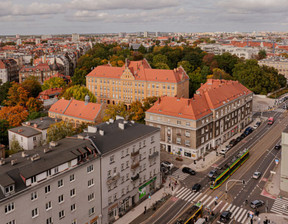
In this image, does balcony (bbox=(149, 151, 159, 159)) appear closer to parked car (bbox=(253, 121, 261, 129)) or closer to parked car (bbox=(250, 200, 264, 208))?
parked car (bbox=(250, 200, 264, 208))

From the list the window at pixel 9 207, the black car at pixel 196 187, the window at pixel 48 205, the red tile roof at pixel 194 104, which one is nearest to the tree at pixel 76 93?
the red tile roof at pixel 194 104

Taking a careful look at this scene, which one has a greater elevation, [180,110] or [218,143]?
[180,110]

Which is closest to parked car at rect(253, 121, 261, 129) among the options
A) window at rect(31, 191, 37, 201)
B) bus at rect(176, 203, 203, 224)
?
bus at rect(176, 203, 203, 224)

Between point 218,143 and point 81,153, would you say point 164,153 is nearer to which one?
point 218,143

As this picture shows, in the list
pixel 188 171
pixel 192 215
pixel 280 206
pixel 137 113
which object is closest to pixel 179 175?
pixel 188 171

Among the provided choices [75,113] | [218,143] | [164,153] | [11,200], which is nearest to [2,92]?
[75,113]

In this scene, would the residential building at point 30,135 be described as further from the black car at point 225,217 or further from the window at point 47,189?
the black car at point 225,217
